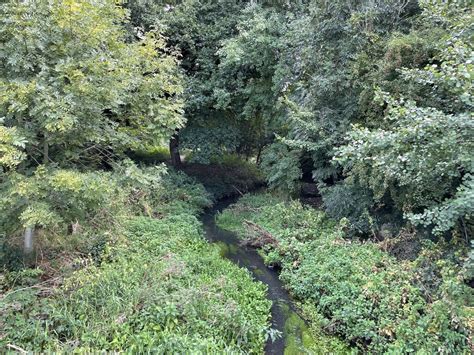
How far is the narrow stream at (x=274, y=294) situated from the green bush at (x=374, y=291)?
0.89 ft

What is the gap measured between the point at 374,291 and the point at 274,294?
210 centimetres

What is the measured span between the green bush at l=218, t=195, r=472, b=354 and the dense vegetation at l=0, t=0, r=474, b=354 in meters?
0.03

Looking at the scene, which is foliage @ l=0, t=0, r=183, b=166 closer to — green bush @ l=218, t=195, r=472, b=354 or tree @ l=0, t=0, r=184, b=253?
tree @ l=0, t=0, r=184, b=253

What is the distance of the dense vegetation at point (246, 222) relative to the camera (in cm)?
488

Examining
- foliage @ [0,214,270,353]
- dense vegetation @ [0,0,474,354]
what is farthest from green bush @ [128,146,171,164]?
foliage @ [0,214,270,353]

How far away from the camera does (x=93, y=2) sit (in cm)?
552

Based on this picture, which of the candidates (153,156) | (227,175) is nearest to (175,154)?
(153,156)

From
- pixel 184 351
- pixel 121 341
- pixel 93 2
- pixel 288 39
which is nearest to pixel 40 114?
pixel 93 2

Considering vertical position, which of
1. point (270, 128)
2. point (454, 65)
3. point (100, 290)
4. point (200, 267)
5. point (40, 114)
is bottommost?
point (200, 267)

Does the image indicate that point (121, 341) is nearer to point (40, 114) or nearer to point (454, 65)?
point (40, 114)

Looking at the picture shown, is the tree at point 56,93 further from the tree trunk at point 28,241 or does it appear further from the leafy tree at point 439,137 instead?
the leafy tree at point 439,137

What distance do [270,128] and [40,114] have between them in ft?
31.7

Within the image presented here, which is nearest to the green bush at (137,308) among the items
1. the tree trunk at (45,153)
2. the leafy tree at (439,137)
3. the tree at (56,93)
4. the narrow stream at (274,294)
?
the narrow stream at (274,294)

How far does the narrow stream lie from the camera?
231 inches
